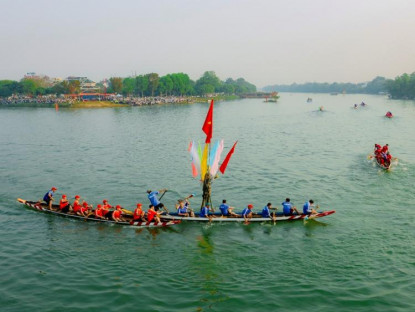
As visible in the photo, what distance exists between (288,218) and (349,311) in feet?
33.4

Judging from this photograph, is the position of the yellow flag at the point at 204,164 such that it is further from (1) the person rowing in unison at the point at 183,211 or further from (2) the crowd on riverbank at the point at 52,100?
(2) the crowd on riverbank at the point at 52,100

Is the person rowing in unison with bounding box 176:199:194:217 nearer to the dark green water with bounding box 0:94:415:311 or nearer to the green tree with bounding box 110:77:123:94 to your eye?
the dark green water with bounding box 0:94:415:311

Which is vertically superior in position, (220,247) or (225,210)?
(225,210)

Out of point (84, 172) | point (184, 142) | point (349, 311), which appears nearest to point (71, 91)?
point (184, 142)

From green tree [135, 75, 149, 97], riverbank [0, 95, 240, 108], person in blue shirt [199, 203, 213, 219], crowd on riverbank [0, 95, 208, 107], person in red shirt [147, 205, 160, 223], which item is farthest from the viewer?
green tree [135, 75, 149, 97]

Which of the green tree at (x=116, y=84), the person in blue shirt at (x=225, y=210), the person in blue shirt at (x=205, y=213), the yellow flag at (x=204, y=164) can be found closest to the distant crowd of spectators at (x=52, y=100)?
the green tree at (x=116, y=84)

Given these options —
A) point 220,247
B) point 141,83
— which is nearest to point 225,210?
point 220,247

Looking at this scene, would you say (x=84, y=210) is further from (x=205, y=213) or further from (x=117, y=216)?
(x=205, y=213)

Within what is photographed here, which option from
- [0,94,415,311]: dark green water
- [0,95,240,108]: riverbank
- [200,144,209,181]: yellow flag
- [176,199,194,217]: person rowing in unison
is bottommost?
[0,94,415,311]: dark green water

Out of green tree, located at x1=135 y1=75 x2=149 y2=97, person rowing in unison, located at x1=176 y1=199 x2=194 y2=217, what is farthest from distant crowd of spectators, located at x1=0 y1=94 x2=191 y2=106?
person rowing in unison, located at x1=176 y1=199 x2=194 y2=217

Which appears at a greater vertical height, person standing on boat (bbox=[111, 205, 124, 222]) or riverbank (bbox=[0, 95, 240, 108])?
riverbank (bbox=[0, 95, 240, 108])

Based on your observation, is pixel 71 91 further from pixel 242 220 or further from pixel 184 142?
pixel 242 220

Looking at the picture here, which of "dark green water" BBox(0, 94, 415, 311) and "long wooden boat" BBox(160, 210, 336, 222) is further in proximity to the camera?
"long wooden boat" BBox(160, 210, 336, 222)

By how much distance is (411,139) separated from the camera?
64.5 meters
